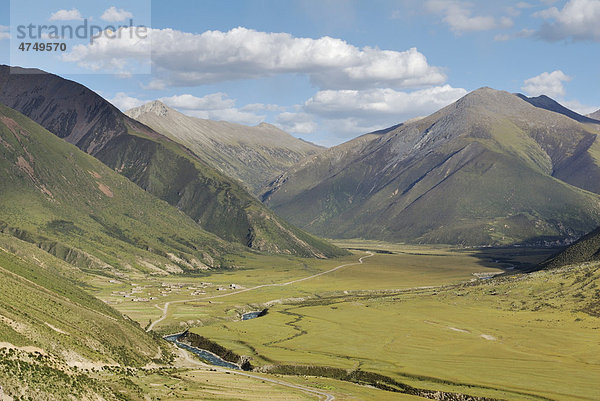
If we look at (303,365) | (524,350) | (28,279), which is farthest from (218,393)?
(524,350)

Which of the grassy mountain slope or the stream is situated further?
the stream

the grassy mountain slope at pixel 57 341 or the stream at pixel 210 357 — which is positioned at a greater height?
the grassy mountain slope at pixel 57 341

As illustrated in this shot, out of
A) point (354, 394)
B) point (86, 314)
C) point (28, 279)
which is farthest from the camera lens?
point (28, 279)

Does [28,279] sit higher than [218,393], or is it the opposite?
[28,279]

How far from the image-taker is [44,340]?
379ft

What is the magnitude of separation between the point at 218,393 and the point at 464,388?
52.7 meters

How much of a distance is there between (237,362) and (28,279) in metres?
59.5

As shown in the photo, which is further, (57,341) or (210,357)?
(210,357)

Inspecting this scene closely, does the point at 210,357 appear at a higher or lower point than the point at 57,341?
lower

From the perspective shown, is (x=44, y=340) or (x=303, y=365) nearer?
(x=44, y=340)

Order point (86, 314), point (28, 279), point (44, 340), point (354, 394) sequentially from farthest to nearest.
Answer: point (28, 279) < point (86, 314) < point (354, 394) < point (44, 340)

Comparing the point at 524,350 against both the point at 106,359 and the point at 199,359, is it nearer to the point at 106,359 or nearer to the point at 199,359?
the point at 199,359

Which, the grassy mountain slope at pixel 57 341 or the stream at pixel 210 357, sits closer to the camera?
the grassy mountain slope at pixel 57 341

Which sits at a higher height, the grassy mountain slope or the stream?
the grassy mountain slope
